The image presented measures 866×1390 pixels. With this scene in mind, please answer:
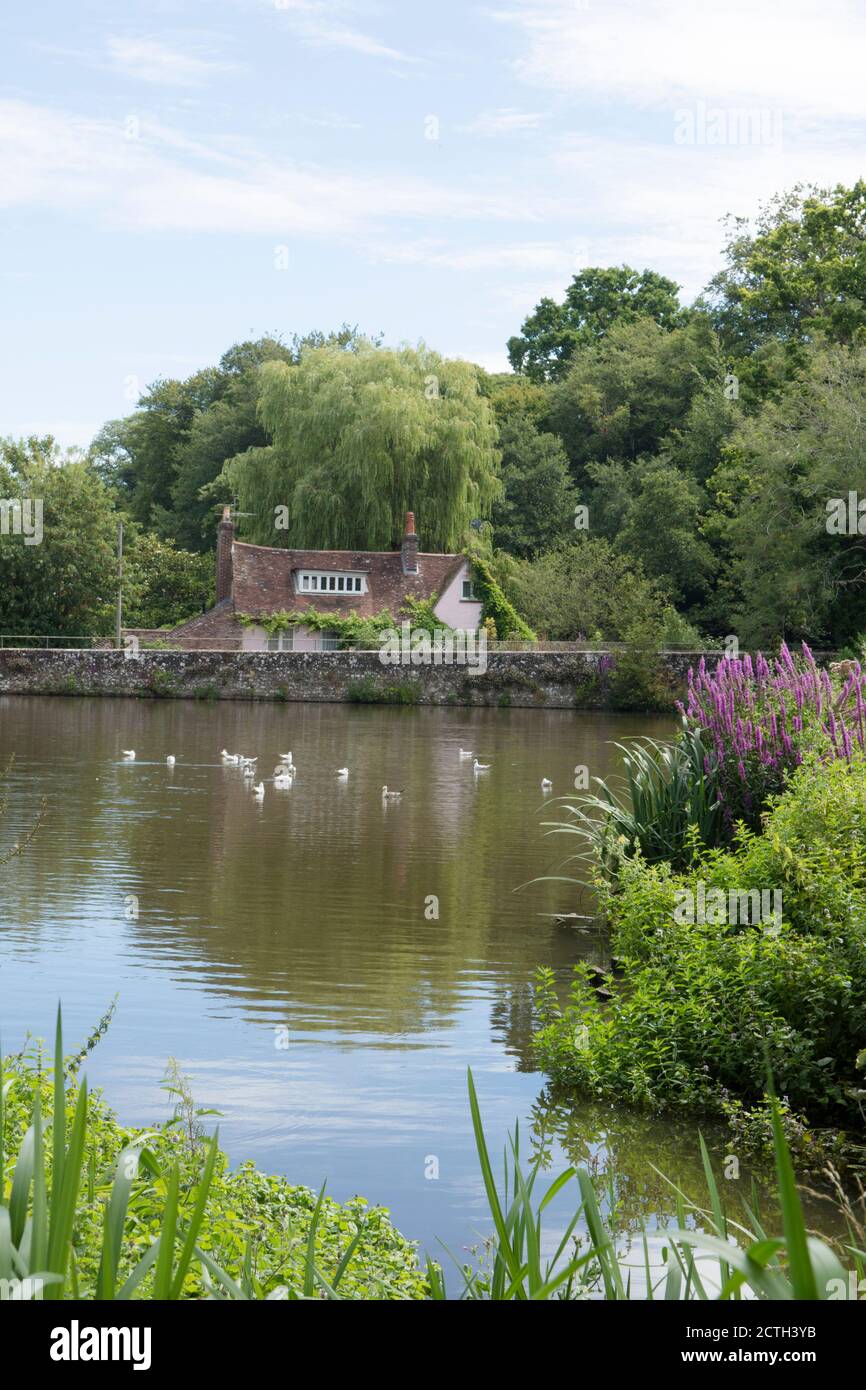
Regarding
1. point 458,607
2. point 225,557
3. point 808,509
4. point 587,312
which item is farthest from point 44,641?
point 587,312

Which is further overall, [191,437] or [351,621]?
[191,437]

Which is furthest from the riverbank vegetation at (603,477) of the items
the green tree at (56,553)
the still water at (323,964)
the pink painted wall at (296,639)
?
the still water at (323,964)

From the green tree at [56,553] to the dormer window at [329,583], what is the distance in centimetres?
751

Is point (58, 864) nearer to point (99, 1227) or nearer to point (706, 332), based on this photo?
point (99, 1227)

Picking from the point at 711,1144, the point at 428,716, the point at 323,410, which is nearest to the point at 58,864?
the point at 711,1144

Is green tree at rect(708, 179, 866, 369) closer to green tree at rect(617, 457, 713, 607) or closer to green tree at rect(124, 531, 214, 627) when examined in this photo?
green tree at rect(617, 457, 713, 607)

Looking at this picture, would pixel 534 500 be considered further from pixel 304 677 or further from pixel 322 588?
pixel 304 677

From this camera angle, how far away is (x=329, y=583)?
60.1 m

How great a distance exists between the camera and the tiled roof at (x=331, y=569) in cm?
5909

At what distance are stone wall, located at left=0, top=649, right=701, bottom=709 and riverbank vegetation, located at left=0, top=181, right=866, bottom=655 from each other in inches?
112

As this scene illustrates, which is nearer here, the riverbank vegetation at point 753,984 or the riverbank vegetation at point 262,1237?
the riverbank vegetation at point 262,1237

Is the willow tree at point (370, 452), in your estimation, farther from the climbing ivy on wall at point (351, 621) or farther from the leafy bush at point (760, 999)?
the leafy bush at point (760, 999)

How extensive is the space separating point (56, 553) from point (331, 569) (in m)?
10.7

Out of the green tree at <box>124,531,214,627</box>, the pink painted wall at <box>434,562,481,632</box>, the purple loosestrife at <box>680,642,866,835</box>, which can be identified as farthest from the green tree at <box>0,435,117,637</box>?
the purple loosestrife at <box>680,642,866,835</box>
